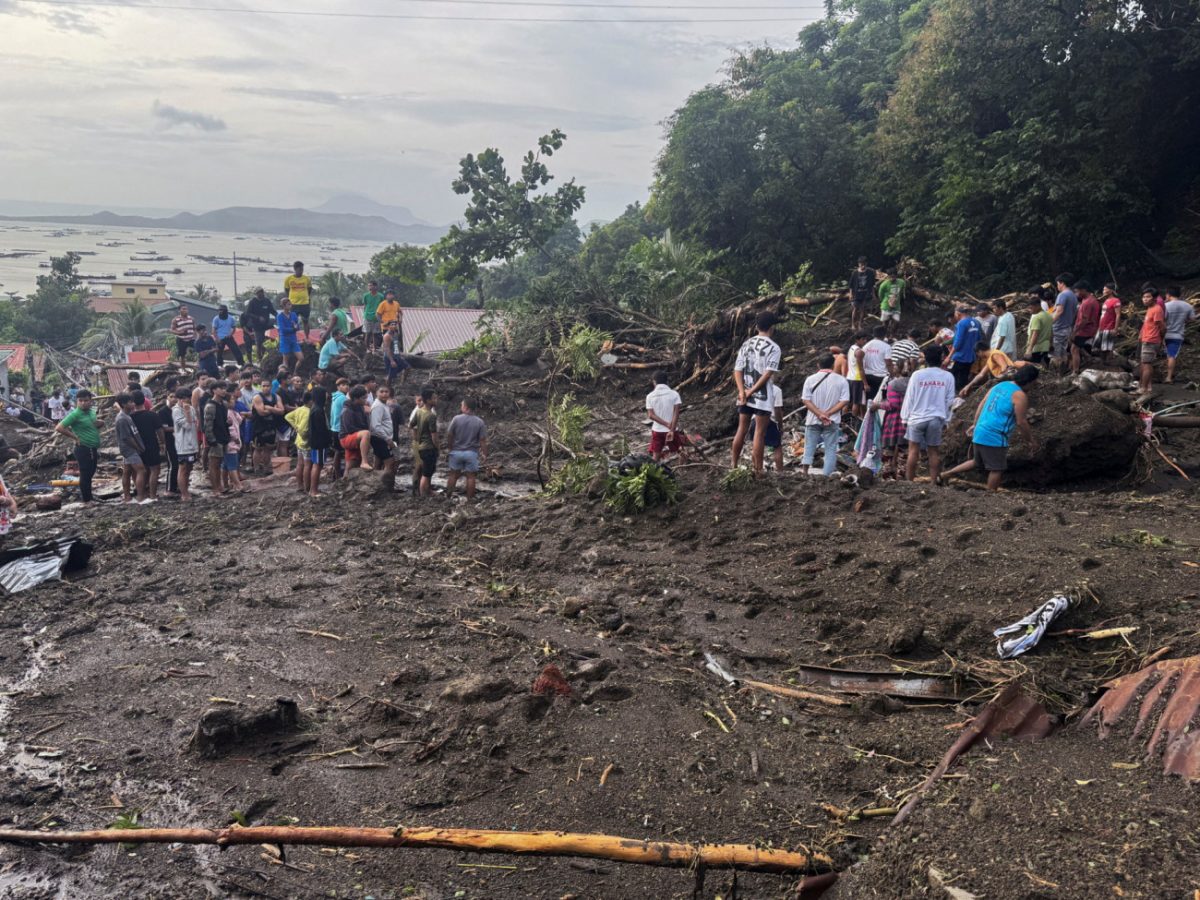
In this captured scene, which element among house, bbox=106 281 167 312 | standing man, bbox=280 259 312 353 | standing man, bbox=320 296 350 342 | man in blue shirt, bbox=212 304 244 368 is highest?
house, bbox=106 281 167 312

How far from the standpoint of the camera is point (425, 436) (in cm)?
1103

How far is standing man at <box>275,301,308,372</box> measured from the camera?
16.3 meters

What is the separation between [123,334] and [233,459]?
1861 inches

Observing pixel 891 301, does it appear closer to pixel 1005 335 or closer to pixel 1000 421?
pixel 1005 335

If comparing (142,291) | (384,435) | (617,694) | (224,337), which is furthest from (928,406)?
(142,291)

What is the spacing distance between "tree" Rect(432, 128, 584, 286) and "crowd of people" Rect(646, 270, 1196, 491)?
13.3 m

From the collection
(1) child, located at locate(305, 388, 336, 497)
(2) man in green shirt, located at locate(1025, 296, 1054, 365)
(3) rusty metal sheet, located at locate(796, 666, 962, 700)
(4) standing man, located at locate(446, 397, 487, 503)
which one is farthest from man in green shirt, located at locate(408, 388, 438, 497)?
(2) man in green shirt, located at locate(1025, 296, 1054, 365)

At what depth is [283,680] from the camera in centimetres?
602

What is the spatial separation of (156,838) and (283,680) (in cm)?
253

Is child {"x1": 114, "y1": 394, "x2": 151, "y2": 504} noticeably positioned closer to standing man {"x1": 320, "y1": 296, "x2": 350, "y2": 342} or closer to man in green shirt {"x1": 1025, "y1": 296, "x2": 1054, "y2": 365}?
standing man {"x1": 320, "y1": 296, "x2": 350, "y2": 342}

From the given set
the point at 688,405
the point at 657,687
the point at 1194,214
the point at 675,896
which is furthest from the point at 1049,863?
the point at 1194,214

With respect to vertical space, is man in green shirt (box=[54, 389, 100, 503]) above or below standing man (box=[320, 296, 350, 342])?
below

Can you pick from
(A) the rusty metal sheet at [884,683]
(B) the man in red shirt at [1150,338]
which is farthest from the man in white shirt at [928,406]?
(B) the man in red shirt at [1150,338]

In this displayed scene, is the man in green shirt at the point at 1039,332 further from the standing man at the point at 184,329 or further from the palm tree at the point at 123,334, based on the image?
the palm tree at the point at 123,334
